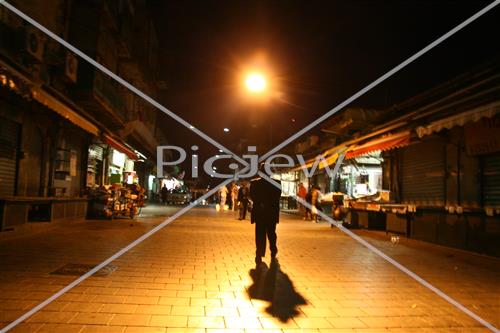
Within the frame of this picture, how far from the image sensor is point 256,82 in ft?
52.2

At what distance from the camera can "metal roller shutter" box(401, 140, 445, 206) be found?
12.0 m

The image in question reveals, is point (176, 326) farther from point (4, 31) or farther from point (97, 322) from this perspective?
point (4, 31)

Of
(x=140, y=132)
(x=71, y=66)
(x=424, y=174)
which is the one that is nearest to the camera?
(x=424, y=174)

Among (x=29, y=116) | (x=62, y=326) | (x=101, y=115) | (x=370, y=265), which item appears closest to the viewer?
(x=62, y=326)

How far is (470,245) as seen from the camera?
1002 centimetres

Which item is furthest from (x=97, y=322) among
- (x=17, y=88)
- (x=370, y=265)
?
(x=17, y=88)

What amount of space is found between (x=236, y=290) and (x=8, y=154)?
892cm

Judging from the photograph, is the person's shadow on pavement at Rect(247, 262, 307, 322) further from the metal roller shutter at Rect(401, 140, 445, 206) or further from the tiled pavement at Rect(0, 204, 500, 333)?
the metal roller shutter at Rect(401, 140, 445, 206)

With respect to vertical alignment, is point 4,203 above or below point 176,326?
above

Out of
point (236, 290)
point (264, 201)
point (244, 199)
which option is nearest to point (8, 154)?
point (264, 201)

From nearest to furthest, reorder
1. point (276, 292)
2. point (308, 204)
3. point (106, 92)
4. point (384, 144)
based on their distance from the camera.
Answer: point (276, 292)
point (384, 144)
point (106, 92)
point (308, 204)

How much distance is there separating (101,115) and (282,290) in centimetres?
1494

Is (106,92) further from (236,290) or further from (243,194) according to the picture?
(236,290)

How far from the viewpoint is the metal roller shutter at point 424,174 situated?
1201 cm
